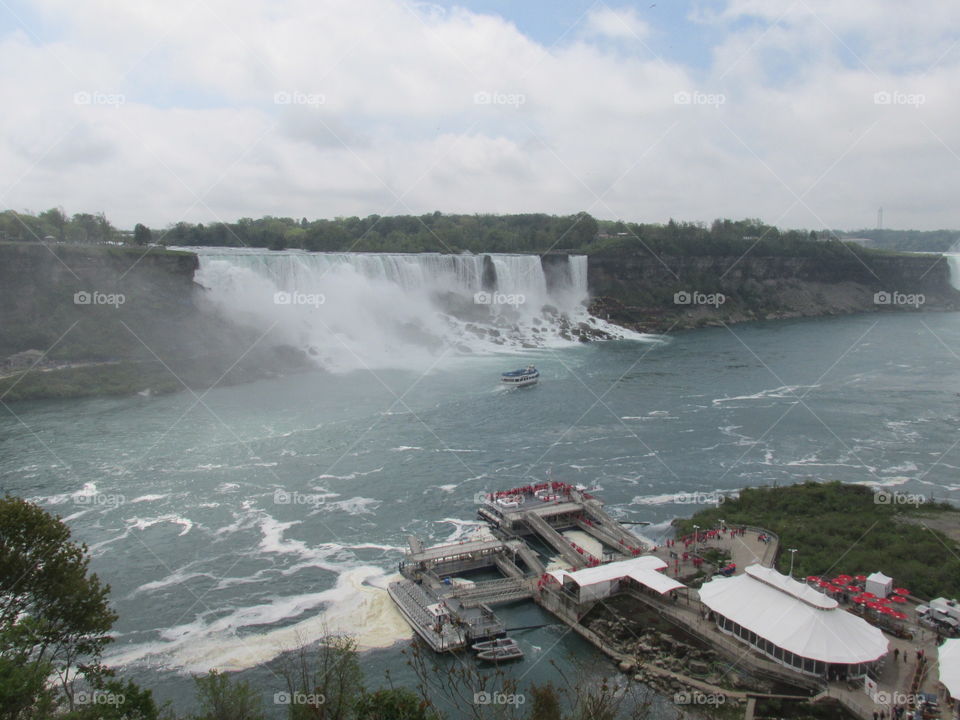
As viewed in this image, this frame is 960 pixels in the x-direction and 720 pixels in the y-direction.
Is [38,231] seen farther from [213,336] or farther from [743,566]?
[743,566]

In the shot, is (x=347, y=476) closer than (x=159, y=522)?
No

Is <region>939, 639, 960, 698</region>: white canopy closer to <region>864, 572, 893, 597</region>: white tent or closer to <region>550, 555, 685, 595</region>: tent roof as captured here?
<region>864, 572, 893, 597</region>: white tent

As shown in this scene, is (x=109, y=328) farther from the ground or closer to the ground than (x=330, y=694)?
farther from the ground

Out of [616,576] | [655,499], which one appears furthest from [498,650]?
[655,499]

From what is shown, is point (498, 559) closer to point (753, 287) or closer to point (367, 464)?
point (367, 464)

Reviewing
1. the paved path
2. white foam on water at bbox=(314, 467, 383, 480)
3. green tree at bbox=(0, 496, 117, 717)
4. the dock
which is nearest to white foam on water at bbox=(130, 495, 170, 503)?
white foam on water at bbox=(314, 467, 383, 480)

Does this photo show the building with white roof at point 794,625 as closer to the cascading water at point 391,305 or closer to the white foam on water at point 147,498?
the white foam on water at point 147,498

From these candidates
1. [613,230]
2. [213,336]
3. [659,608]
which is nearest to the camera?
[659,608]

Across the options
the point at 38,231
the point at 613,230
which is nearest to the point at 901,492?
the point at 38,231
